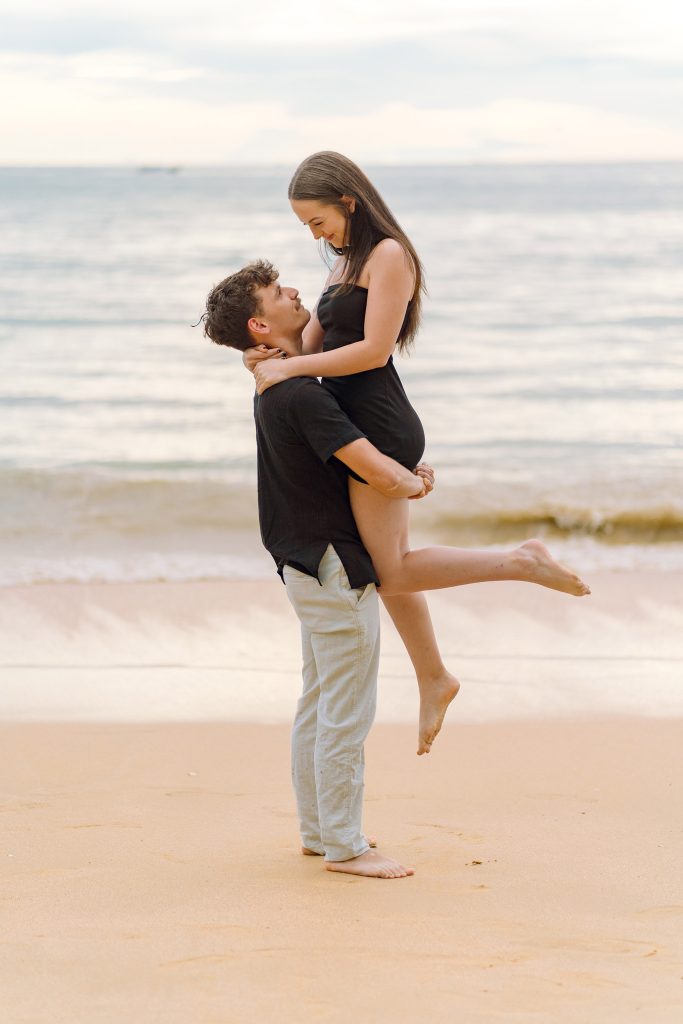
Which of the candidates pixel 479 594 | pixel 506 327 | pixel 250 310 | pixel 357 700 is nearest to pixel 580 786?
pixel 357 700

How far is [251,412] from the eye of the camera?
15086 mm

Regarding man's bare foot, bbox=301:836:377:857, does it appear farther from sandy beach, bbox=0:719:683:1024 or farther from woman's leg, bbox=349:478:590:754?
woman's leg, bbox=349:478:590:754

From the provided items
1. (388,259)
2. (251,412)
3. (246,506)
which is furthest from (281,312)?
(251,412)

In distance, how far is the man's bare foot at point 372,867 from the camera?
3.37m

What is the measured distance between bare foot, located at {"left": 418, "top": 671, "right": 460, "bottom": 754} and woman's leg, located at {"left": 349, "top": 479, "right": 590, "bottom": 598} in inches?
14.0

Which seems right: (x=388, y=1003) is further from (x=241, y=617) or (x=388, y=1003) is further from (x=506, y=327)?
(x=506, y=327)

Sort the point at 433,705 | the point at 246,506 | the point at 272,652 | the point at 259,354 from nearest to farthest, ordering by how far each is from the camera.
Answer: the point at 259,354, the point at 433,705, the point at 272,652, the point at 246,506

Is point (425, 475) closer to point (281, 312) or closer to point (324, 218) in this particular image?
point (281, 312)

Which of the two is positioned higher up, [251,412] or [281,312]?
[281,312]

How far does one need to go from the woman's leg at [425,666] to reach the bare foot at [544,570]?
1.12 feet

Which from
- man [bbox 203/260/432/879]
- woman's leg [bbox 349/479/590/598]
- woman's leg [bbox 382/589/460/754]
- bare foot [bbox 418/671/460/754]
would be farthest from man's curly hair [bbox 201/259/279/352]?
bare foot [bbox 418/671/460/754]

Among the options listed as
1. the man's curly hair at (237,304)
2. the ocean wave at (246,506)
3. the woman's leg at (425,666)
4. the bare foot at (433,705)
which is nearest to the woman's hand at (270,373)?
the man's curly hair at (237,304)

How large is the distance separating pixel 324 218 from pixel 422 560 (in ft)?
3.29

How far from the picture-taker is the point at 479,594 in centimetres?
689
